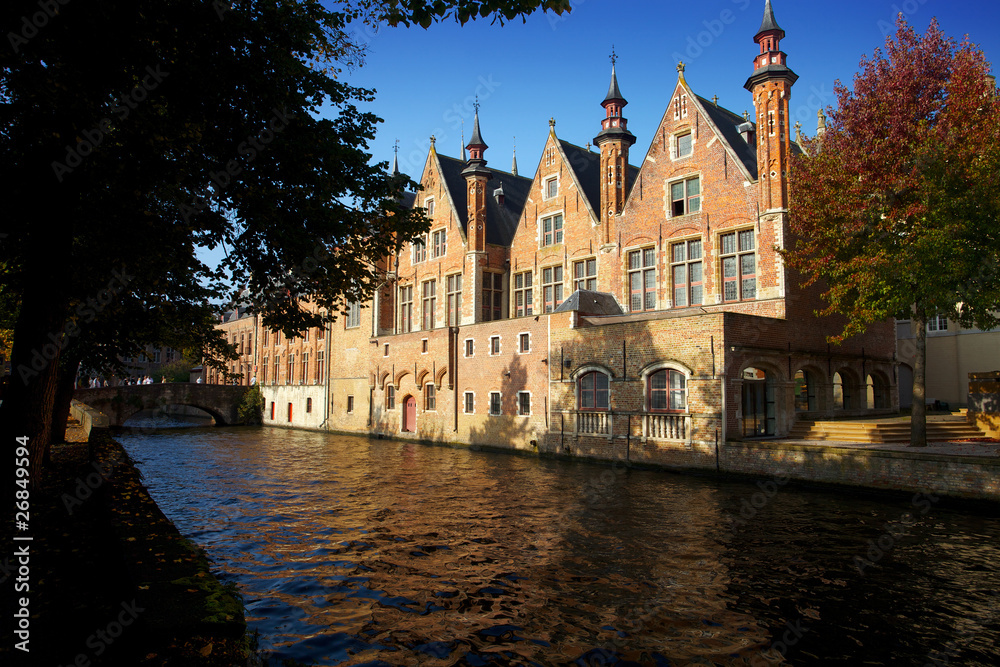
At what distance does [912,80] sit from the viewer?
15938 mm

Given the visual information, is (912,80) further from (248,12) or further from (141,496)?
(141,496)

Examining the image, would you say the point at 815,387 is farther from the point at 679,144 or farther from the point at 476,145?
the point at 476,145

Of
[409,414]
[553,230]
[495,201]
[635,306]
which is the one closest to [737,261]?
[635,306]

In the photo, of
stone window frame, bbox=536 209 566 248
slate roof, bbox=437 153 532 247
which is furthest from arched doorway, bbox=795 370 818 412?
slate roof, bbox=437 153 532 247

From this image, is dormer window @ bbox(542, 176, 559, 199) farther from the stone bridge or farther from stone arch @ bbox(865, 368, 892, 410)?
the stone bridge

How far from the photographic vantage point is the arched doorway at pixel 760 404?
20.6 metres

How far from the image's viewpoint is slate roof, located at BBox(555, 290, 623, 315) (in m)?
24.7

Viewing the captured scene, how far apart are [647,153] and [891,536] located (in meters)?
18.0

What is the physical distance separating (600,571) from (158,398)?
43176 mm

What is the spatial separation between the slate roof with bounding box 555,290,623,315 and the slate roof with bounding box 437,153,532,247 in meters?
8.77

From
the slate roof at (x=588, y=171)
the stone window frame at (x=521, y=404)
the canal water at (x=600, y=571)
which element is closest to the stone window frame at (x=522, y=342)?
the stone window frame at (x=521, y=404)

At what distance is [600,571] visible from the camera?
30.3 ft

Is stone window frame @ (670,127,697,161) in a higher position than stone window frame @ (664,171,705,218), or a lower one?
higher

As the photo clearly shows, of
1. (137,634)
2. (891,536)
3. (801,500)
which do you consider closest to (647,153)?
(801,500)
